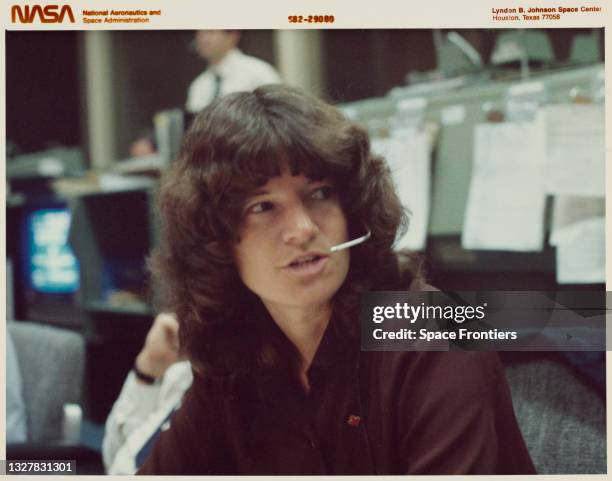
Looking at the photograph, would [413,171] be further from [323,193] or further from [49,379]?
[49,379]

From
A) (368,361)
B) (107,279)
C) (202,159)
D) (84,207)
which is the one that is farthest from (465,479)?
(84,207)

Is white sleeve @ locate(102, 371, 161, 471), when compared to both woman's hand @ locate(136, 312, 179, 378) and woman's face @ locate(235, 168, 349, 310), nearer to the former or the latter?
woman's hand @ locate(136, 312, 179, 378)

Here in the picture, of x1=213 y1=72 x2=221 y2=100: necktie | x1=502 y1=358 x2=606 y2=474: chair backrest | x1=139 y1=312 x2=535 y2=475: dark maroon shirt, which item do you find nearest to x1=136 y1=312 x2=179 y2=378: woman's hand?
x1=139 y1=312 x2=535 y2=475: dark maroon shirt

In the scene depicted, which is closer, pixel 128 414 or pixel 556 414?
pixel 556 414

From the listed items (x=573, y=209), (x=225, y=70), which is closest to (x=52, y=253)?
(x=225, y=70)

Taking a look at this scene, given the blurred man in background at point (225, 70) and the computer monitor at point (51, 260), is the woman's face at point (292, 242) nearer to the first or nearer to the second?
the blurred man in background at point (225, 70)

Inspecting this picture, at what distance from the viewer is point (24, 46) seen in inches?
43.3

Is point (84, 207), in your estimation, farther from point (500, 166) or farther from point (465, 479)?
point (465, 479)

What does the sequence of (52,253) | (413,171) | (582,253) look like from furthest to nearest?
(52,253)
(413,171)
(582,253)

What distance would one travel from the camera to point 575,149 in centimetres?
105

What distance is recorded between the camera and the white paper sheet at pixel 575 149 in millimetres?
1034

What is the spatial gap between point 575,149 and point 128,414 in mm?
833

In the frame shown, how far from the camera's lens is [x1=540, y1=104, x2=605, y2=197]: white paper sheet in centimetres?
103
